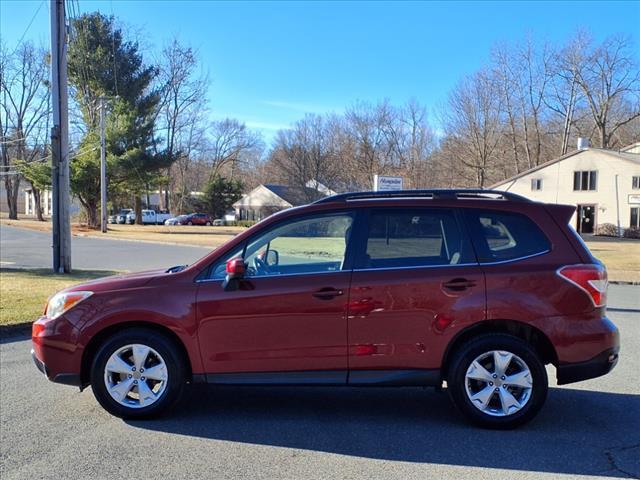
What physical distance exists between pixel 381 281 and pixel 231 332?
126cm

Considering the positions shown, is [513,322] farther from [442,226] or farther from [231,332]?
[231,332]

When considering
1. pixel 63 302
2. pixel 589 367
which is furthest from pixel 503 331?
pixel 63 302

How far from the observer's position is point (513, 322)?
4.53 metres

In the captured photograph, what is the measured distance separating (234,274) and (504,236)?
87.3 inches

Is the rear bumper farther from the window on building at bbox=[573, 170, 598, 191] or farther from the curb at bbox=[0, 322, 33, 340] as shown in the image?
the window on building at bbox=[573, 170, 598, 191]

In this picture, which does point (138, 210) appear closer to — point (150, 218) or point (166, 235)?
point (150, 218)

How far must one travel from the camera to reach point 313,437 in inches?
172

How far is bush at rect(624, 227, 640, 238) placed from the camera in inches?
1884

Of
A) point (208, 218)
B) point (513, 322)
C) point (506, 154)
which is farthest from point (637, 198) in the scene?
point (513, 322)

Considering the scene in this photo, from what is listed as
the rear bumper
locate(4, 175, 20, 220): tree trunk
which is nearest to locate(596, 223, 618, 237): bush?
the rear bumper

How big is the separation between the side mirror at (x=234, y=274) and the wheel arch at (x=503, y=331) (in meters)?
1.74

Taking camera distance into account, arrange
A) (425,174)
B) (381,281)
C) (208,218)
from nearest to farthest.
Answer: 1. (381,281)
2. (425,174)
3. (208,218)

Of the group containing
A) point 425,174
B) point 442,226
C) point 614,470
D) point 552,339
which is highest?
point 425,174

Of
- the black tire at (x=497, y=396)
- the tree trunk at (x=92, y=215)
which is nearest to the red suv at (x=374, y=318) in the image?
the black tire at (x=497, y=396)
